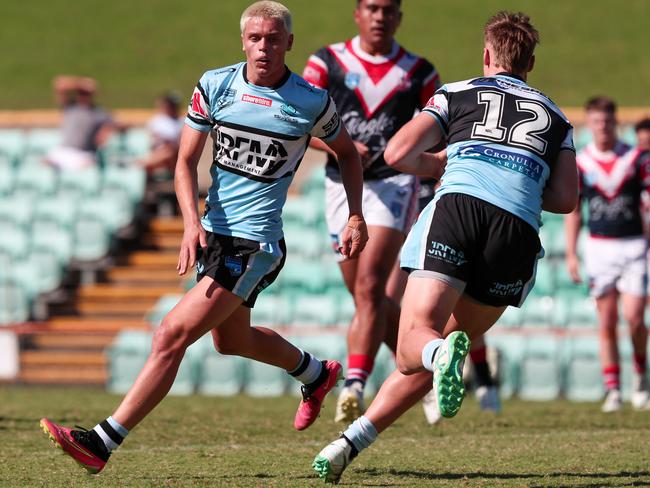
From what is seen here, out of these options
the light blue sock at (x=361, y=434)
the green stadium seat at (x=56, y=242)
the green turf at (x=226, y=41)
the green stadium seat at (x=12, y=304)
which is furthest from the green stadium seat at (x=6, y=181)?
the light blue sock at (x=361, y=434)

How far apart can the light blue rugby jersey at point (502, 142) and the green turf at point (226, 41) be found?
63.7 feet

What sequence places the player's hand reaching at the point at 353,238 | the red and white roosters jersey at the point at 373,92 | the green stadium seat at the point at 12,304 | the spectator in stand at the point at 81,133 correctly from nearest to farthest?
the player's hand reaching at the point at 353,238, the red and white roosters jersey at the point at 373,92, the green stadium seat at the point at 12,304, the spectator in stand at the point at 81,133

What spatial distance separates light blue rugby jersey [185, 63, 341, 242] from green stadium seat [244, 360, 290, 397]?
25.2ft

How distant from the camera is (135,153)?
60.0 ft

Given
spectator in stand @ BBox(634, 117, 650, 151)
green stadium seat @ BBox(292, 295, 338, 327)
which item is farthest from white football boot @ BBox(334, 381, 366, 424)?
green stadium seat @ BBox(292, 295, 338, 327)

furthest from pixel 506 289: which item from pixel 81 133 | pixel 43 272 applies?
pixel 81 133

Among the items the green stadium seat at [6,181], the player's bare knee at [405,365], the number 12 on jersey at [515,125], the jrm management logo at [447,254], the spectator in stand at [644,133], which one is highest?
the spectator in stand at [644,133]

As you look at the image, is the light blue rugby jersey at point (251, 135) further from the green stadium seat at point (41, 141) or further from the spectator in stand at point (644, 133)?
the green stadium seat at point (41, 141)

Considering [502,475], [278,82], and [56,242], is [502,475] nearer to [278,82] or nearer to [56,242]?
[278,82]

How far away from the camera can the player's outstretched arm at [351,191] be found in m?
6.34

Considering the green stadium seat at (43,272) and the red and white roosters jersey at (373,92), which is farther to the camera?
the green stadium seat at (43,272)

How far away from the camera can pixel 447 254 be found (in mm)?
5617

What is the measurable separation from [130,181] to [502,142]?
11.8m

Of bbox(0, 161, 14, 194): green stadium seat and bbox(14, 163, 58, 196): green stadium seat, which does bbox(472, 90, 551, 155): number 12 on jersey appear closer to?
bbox(14, 163, 58, 196): green stadium seat
